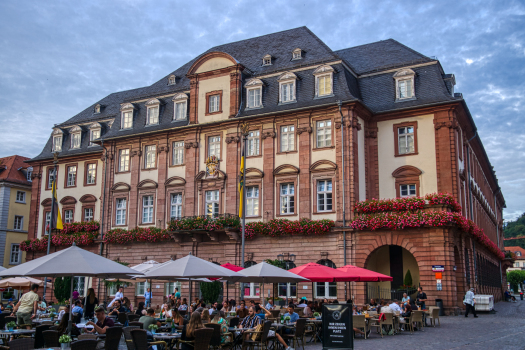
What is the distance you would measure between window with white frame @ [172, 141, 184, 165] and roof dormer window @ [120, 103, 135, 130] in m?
4.84

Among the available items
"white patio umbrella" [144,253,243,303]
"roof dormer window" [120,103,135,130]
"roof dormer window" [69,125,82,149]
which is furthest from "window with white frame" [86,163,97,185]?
"white patio umbrella" [144,253,243,303]

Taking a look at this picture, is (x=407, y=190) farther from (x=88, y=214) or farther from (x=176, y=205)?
(x=88, y=214)

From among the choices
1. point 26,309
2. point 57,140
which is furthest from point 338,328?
point 57,140

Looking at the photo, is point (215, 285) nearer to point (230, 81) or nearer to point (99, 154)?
point (230, 81)

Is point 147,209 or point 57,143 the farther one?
point 57,143

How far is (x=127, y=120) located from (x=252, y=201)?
42.1ft

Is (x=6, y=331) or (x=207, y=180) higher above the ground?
(x=207, y=180)

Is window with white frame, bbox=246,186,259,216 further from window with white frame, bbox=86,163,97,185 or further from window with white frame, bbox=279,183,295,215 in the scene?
window with white frame, bbox=86,163,97,185

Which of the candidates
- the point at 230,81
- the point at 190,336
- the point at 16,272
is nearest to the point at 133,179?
the point at 230,81

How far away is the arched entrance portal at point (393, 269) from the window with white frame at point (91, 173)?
22.5m

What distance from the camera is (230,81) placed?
3697cm

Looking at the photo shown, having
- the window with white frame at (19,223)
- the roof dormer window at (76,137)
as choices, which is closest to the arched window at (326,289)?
the roof dormer window at (76,137)

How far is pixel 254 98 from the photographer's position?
36.2 metres

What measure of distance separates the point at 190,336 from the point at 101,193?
30.6 m
